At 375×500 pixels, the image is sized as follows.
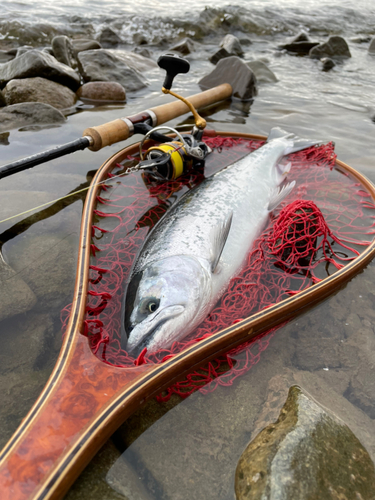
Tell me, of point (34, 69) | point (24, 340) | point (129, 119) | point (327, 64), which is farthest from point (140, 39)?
point (24, 340)

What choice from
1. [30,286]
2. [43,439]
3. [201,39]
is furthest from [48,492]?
[201,39]

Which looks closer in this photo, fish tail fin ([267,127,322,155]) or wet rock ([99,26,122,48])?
fish tail fin ([267,127,322,155])

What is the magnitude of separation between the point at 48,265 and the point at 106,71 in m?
6.71

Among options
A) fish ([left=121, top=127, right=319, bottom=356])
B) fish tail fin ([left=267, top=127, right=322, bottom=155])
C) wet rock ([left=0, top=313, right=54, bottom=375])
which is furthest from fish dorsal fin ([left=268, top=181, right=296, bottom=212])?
wet rock ([left=0, top=313, right=54, bottom=375])

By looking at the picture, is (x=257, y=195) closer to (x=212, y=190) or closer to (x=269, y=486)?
(x=212, y=190)

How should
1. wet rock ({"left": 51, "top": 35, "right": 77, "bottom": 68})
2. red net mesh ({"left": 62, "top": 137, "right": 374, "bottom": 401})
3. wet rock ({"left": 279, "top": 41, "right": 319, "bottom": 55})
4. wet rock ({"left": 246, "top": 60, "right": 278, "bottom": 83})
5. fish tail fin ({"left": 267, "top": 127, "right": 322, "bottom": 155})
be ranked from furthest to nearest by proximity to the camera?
wet rock ({"left": 279, "top": 41, "right": 319, "bottom": 55}) → wet rock ({"left": 246, "top": 60, "right": 278, "bottom": 83}) → wet rock ({"left": 51, "top": 35, "right": 77, "bottom": 68}) → fish tail fin ({"left": 267, "top": 127, "right": 322, "bottom": 155}) → red net mesh ({"left": 62, "top": 137, "right": 374, "bottom": 401})

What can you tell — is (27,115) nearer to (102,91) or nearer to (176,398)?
(102,91)

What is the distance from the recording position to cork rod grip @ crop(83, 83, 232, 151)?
4.45 m

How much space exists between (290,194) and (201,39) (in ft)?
48.3

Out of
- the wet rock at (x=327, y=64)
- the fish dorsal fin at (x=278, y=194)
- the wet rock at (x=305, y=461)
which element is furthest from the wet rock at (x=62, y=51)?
the wet rock at (x=305, y=461)

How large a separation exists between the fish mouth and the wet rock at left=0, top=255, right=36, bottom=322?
3.38 ft

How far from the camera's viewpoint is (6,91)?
6801 millimetres

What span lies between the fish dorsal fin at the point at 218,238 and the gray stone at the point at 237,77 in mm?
5269

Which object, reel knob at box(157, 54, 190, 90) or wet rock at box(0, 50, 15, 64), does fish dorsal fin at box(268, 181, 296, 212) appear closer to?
reel knob at box(157, 54, 190, 90)
